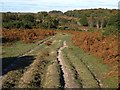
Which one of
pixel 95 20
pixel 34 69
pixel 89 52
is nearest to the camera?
pixel 34 69

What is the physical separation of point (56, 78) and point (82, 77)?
268 centimetres

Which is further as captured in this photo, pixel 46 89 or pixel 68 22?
pixel 68 22

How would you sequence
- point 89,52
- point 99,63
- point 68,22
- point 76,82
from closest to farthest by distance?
point 76,82 → point 99,63 → point 89,52 → point 68,22

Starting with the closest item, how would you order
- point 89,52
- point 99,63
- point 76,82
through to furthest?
1. point 76,82
2. point 99,63
3. point 89,52

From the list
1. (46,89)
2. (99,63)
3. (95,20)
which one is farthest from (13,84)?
(95,20)

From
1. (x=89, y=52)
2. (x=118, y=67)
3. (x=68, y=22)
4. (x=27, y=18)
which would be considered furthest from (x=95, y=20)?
(x=118, y=67)

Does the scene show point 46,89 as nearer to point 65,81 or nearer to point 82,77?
point 65,81

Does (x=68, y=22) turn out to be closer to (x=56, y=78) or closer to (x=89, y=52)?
(x=89, y=52)

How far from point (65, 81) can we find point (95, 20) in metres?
124

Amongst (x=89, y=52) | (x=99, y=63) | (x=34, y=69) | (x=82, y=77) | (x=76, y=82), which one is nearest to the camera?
(x=76, y=82)

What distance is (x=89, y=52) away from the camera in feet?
140

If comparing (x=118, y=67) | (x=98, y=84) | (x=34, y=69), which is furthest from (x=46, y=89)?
(x=118, y=67)

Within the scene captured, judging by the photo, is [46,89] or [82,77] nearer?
[46,89]

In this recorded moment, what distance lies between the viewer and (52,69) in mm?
28359
